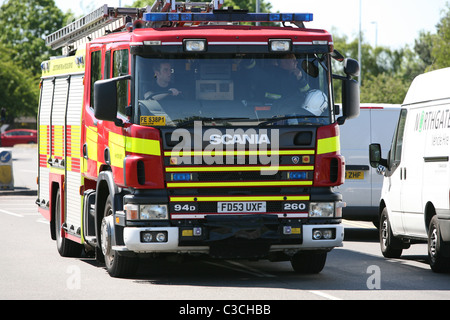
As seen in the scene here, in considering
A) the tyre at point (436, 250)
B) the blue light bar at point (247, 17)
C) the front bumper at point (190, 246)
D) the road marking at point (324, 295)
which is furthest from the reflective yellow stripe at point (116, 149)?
the tyre at point (436, 250)

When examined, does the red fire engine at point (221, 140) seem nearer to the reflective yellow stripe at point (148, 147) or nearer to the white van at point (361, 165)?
the reflective yellow stripe at point (148, 147)

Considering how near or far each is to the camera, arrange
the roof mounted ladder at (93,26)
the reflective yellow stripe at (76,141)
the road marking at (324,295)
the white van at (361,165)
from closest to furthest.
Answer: the road marking at (324,295), the reflective yellow stripe at (76,141), the roof mounted ladder at (93,26), the white van at (361,165)

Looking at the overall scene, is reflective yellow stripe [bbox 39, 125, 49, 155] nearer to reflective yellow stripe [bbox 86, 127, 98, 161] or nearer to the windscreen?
reflective yellow stripe [bbox 86, 127, 98, 161]

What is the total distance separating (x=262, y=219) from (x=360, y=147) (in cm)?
651

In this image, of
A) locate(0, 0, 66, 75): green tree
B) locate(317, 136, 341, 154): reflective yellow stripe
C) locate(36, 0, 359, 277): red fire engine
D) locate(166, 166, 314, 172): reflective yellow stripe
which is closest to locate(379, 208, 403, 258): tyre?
locate(36, 0, 359, 277): red fire engine

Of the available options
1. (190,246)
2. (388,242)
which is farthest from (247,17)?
(388,242)

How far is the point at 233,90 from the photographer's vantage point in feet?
34.6

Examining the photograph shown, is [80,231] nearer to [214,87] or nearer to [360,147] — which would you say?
[214,87]

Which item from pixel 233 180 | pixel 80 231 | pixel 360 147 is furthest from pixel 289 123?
pixel 360 147

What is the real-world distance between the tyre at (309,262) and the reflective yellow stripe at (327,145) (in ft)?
5.03

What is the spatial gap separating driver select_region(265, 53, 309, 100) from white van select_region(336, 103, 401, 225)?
6.06 m

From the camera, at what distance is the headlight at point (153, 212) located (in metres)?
10.3
